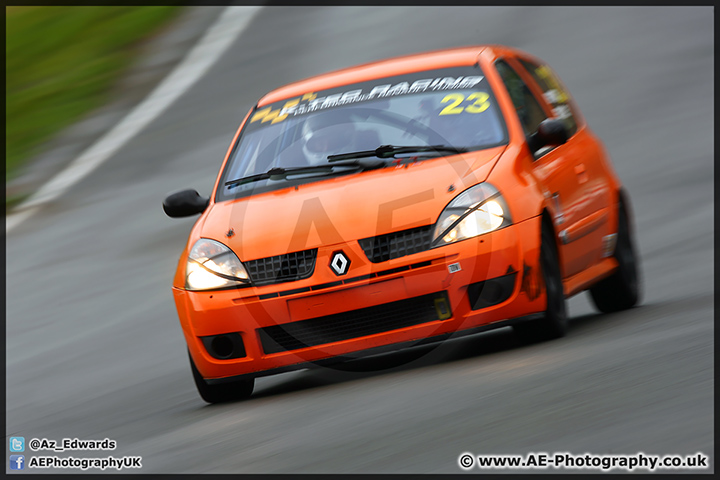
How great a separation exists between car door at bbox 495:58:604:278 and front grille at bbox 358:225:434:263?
91 centimetres

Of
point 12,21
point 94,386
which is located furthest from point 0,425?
point 12,21

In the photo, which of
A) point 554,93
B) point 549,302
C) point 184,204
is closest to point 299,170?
point 184,204

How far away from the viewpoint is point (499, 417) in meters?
4.96

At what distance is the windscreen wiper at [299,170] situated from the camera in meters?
6.94

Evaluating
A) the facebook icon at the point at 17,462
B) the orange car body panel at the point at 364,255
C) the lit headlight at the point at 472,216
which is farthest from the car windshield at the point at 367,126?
the facebook icon at the point at 17,462

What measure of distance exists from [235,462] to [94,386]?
348 cm

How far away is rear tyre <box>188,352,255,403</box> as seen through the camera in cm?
682

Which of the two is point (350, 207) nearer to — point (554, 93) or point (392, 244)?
point (392, 244)

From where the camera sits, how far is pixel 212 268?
21.7 feet

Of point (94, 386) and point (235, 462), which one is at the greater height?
point (235, 462)

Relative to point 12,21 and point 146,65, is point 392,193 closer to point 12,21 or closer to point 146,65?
point 146,65

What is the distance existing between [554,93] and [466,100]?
1410 millimetres

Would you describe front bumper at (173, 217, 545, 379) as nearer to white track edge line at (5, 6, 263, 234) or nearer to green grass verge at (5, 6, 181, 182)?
white track edge line at (5, 6, 263, 234)

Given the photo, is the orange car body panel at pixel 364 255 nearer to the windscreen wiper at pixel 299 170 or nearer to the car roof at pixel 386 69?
the windscreen wiper at pixel 299 170
